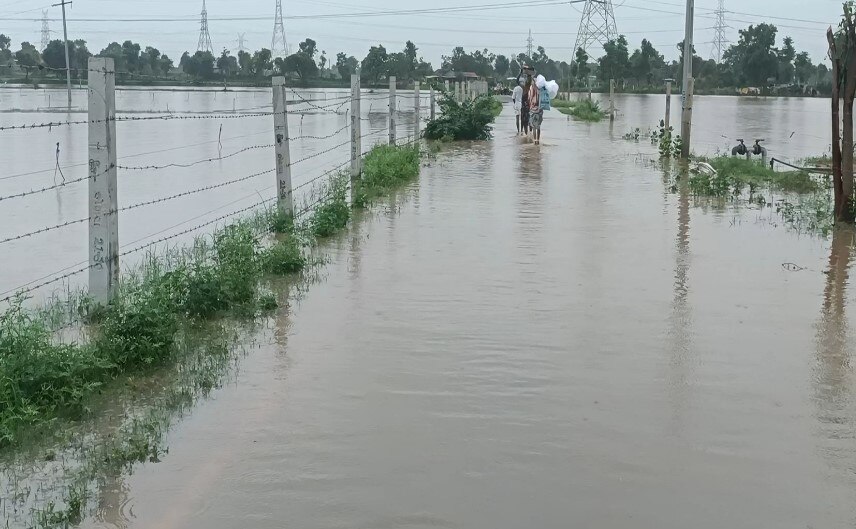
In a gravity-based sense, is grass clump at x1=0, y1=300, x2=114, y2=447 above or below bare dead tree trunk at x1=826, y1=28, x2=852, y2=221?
below

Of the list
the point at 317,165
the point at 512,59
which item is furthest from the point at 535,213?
the point at 512,59

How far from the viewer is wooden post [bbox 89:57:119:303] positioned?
7117 millimetres

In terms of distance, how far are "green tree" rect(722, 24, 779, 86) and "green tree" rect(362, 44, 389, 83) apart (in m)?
48.4

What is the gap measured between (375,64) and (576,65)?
21060 millimetres

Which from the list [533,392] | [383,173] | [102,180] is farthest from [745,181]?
[102,180]

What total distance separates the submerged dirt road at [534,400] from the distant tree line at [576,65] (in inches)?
3299

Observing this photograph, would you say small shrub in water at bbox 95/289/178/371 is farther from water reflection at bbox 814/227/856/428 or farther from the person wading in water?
the person wading in water

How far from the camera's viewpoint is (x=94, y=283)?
24.5 ft

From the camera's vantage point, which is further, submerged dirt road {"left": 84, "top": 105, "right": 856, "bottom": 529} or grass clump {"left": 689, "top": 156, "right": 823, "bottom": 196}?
grass clump {"left": 689, "top": 156, "right": 823, "bottom": 196}

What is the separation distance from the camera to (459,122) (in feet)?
93.0

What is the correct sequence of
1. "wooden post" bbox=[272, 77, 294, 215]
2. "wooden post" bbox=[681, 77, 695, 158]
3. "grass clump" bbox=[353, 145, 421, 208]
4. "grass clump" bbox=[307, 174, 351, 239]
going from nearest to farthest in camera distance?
"wooden post" bbox=[272, 77, 294, 215]
"grass clump" bbox=[307, 174, 351, 239]
"grass clump" bbox=[353, 145, 421, 208]
"wooden post" bbox=[681, 77, 695, 158]

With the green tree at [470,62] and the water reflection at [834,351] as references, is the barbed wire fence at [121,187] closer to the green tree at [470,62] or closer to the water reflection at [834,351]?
the water reflection at [834,351]

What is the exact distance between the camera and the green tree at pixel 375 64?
9288 centimetres

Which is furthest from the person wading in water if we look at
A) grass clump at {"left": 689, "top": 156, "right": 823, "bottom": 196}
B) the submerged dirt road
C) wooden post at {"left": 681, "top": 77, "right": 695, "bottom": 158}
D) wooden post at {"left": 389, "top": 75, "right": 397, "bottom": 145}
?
the submerged dirt road
